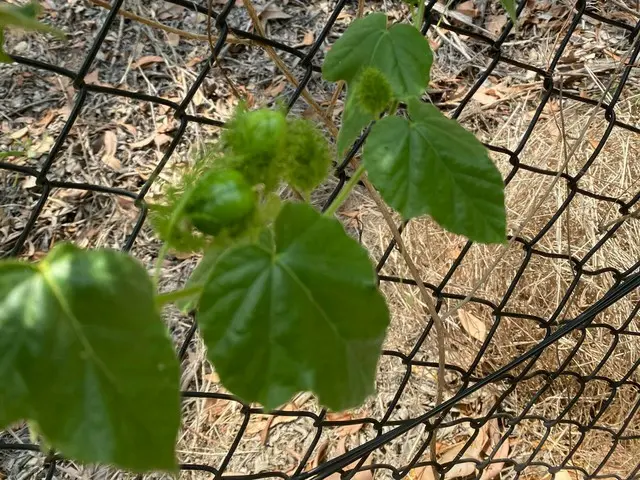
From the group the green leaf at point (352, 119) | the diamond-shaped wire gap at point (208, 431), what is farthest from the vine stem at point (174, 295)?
the diamond-shaped wire gap at point (208, 431)

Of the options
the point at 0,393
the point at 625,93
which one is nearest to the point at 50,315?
the point at 0,393

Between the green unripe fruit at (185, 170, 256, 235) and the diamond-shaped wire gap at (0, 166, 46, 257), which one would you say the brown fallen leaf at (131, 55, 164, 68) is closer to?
the diamond-shaped wire gap at (0, 166, 46, 257)

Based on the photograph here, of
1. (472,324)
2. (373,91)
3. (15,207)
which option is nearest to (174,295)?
(373,91)

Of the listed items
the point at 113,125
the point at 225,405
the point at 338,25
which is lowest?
the point at 225,405

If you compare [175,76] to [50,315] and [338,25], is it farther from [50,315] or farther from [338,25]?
[50,315]

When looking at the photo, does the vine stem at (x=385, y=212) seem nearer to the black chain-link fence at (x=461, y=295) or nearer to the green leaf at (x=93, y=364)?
the black chain-link fence at (x=461, y=295)
